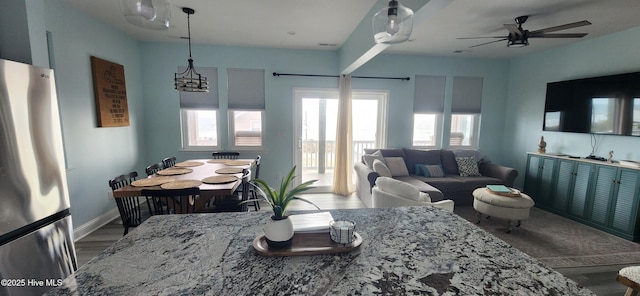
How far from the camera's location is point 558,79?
4.23m

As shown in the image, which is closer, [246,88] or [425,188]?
[425,188]

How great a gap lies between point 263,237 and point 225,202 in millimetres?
1831

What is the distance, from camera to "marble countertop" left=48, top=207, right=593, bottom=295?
2.77ft

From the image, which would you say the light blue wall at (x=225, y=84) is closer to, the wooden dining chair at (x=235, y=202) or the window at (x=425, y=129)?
the window at (x=425, y=129)

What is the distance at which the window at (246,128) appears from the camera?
4750mm

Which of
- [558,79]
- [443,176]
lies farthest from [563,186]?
[558,79]

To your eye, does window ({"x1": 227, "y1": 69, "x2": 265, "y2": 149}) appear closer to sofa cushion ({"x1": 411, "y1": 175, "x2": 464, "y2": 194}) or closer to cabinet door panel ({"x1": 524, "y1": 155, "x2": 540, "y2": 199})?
sofa cushion ({"x1": 411, "y1": 175, "x2": 464, "y2": 194})

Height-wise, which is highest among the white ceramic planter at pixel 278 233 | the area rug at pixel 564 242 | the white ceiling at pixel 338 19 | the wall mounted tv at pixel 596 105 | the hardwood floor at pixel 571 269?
the white ceiling at pixel 338 19

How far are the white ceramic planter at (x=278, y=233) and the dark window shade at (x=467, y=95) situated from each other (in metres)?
5.10

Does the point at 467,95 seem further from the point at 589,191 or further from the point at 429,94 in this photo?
the point at 589,191

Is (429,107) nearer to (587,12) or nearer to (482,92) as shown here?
(482,92)

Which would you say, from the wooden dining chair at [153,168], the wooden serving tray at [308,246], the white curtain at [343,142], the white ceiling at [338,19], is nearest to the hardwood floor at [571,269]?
the wooden dining chair at [153,168]

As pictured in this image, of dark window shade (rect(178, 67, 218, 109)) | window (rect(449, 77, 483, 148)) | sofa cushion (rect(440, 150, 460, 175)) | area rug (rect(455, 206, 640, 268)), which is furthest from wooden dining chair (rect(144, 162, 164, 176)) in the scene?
window (rect(449, 77, 483, 148))

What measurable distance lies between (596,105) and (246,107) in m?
5.42
